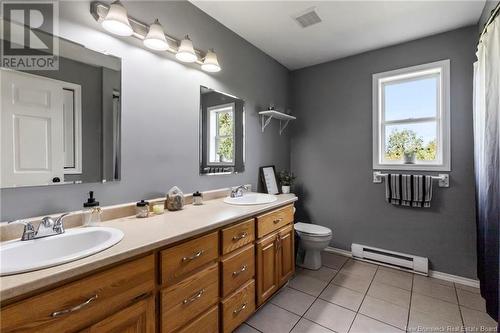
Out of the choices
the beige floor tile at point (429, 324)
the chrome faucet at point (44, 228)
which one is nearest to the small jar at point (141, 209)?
the chrome faucet at point (44, 228)

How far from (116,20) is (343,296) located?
8.65 feet

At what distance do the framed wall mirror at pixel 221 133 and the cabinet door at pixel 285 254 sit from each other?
783 millimetres

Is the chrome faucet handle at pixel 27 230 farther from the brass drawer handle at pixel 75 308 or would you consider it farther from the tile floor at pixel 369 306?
the tile floor at pixel 369 306

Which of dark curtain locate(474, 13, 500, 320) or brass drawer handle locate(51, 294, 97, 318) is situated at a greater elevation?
dark curtain locate(474, 13, 500, 320)

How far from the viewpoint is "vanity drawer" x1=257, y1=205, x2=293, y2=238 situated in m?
1.73

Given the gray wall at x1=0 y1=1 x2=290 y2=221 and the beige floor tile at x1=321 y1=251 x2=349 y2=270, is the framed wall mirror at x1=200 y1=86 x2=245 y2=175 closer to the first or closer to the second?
the gray wall at x1=0 y1=1 x2=290 y2=221

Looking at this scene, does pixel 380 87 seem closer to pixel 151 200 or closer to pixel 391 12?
pixel 391 12

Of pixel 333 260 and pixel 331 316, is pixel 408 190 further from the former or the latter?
pixel 331 316

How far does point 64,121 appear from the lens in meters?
1.23

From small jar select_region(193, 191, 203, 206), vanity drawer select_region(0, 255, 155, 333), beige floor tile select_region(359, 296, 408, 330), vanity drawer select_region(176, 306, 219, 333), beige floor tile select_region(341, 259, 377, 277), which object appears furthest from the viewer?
beige floor tile select_region(341, 259, 377, 277)

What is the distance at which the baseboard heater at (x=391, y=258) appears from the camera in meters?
2.40

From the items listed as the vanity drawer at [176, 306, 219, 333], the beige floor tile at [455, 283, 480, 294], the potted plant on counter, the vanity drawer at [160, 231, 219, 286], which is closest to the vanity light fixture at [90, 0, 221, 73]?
the vanity drawer at [160, 231, 219, 286]

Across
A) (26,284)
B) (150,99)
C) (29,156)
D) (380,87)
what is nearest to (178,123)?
(150,99)

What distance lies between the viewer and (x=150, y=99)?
63.7 inches
